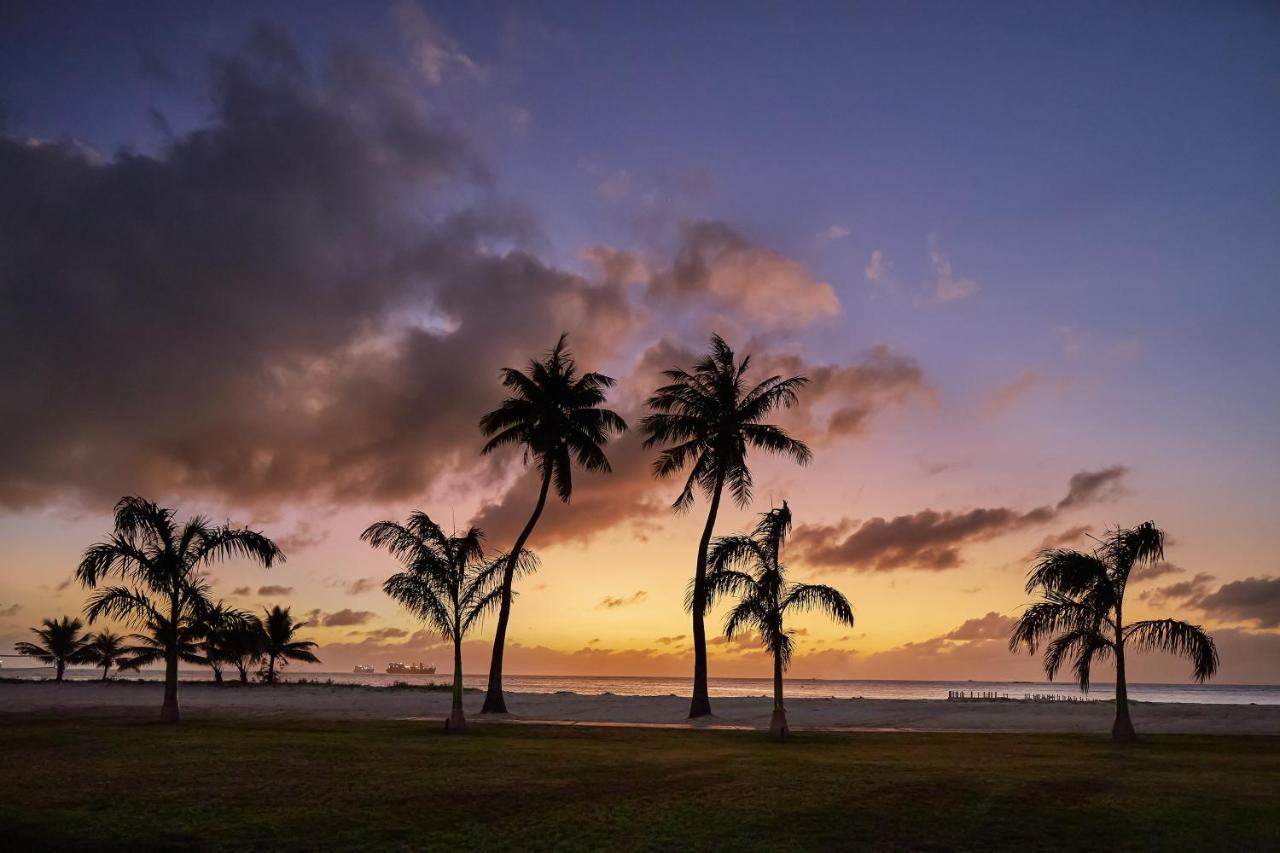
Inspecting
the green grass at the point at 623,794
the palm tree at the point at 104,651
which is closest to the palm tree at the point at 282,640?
the palm tree at the point at 104,651

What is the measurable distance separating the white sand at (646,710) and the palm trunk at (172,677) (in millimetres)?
3972

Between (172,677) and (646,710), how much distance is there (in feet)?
67.2

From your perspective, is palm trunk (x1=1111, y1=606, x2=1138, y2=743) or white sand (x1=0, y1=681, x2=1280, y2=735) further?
white sand (x1=0, y1=681, x2=1280, y2=735)

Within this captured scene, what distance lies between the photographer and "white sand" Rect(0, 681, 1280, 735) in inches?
1371

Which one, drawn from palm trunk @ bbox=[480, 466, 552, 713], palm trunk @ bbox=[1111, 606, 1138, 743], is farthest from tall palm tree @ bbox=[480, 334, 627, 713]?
palm trunk @ bbox=[1111, 606, 1138, 743]

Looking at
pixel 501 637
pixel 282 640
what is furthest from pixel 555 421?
pixel 282 640

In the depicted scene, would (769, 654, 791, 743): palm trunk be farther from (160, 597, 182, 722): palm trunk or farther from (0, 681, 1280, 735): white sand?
(160, 597, 182, 722): palm trunk

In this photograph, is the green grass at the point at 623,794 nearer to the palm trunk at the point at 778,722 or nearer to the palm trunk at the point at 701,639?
the palm trunk at the point at 778,722

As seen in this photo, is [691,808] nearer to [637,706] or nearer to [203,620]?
[203,620]

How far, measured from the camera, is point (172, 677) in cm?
3125

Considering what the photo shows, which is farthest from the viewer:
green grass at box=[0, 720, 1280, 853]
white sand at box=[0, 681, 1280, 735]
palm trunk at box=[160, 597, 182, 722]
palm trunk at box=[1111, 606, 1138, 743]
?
white sand at box=[0, 681, 1280, 735]

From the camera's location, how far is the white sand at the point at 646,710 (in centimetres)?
3481

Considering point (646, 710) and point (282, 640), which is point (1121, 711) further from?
point (282, 640)

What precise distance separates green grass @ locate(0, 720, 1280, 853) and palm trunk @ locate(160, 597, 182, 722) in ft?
19.4
